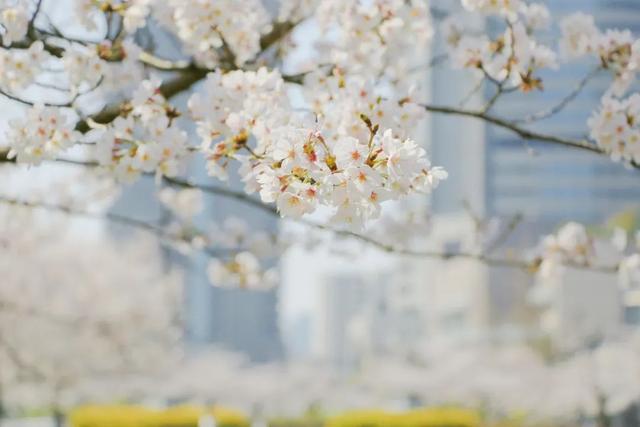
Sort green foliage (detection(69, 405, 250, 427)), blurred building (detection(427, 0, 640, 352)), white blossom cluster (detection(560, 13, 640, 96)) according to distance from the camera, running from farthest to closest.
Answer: blurred building (detection(427, 0, 640, 352)) → green foliage (detection(69, 405, 250, 427)) → white blossom cluster (detection(560, 13, 640, 96))

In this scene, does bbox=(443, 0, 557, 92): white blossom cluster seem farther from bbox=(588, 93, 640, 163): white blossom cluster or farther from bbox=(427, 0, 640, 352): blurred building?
bbox=(427, 0, 640, 352): blurred building

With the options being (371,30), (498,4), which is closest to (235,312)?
(371,30)

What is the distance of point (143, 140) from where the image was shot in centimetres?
441

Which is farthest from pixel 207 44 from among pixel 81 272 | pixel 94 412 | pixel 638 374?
pixel 81 272

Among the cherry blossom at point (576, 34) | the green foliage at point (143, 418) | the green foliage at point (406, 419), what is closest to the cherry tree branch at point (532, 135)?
the cherry blossom at point (576, 34)

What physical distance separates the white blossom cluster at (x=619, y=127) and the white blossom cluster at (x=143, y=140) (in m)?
1.96

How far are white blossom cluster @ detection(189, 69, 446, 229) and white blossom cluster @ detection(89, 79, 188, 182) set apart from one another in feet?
0.46

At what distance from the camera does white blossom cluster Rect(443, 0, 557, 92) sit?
4.77 meters

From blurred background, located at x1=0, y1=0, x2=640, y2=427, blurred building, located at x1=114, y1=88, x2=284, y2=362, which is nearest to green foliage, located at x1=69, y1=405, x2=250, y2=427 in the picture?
blurred background, located at x1=0, y1=0, x2=640, y2=427

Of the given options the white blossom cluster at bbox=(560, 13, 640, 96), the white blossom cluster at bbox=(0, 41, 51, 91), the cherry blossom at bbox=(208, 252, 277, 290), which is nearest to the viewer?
the white blossom cluster at bbox=(0, 41, 51, 91)

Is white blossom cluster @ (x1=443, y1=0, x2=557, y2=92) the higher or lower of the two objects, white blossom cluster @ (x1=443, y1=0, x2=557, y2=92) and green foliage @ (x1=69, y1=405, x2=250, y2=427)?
the higher

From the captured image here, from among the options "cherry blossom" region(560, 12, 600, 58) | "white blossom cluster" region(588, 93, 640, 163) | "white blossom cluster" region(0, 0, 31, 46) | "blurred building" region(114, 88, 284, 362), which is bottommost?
"white blossom cluster" region(588, 93, 640, 163)

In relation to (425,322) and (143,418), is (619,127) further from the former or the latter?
(425,322)

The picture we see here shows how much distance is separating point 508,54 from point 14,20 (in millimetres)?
2349
